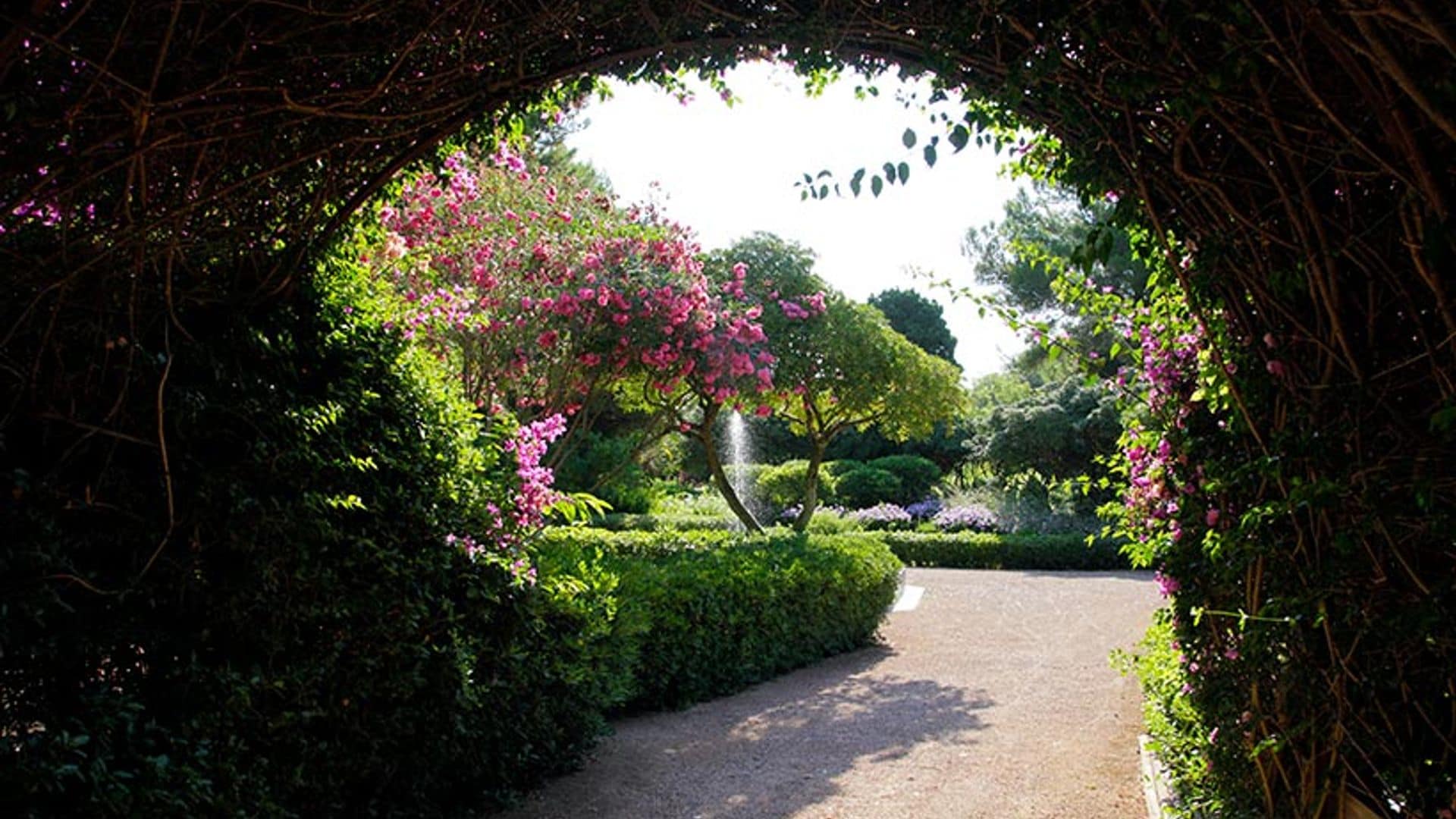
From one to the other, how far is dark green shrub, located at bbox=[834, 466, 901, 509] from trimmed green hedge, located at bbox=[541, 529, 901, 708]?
12336 mm

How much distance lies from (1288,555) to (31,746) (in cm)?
311

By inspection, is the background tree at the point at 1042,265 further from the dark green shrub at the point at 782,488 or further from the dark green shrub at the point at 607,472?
the dark green shrub at the point at 607,472

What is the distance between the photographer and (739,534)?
36.3 feet

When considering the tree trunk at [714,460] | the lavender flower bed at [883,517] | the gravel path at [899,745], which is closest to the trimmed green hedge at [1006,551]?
the lavender flower bed at [883,517]

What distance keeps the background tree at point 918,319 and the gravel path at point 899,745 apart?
871 inches

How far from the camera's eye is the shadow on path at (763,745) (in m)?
4.47

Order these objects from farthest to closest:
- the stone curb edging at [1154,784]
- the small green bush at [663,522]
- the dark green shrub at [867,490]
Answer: the dark green shrub at [867,490] < the small green bush at [663,522] < the stone curb edging at [1154,784]

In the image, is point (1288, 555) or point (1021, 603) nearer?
point (1288, 555)

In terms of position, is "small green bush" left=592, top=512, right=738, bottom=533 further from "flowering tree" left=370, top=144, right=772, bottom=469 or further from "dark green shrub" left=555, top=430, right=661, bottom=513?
"flowering tree" left=370, top=144, right=772, bottom=469

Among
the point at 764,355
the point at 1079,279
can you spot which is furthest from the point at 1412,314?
the point at 764,355

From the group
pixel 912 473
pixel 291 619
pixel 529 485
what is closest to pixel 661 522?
pixel 912 473

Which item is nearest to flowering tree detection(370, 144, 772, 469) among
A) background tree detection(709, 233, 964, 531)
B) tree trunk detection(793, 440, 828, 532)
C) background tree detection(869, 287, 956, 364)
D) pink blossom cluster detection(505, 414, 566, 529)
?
background tree detection(709, 233, 964, 531)

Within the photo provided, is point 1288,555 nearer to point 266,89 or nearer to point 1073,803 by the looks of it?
point 1073,803

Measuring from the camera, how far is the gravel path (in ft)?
14.5
